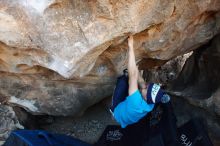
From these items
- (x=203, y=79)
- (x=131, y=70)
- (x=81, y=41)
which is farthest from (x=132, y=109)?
(x=203, y=79)

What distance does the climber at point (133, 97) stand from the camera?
254 centimetres

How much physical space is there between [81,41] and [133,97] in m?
0.47

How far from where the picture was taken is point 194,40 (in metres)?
Answer: 2.96

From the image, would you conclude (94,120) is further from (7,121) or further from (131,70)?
(131,70)

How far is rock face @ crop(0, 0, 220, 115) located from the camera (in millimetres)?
2312

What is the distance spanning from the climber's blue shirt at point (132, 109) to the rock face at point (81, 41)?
1.10ft

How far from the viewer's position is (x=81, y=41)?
2402 mm

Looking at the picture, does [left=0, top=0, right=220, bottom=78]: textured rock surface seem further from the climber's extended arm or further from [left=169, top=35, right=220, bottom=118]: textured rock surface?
[left=169, top=35, right=220, bottom=118]: textured rock surface

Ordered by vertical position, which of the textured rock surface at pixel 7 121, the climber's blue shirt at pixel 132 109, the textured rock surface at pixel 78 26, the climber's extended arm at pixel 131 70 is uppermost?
the textured rock surface at pixel 78 26

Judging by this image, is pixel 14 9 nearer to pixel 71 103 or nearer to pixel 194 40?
pixel 71 103

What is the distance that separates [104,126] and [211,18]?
1268 mm

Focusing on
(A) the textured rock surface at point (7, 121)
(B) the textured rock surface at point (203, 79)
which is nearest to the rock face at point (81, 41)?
(A) the textured rock surface at point (7, 121)

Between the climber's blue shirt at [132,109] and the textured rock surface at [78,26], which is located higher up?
the textured rock surface at [78,26]

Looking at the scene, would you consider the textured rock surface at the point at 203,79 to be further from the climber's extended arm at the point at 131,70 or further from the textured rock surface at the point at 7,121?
the textured rock surface at the point at 7,121
